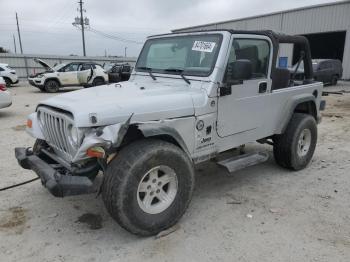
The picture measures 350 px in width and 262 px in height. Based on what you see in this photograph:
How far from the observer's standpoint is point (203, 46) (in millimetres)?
3912

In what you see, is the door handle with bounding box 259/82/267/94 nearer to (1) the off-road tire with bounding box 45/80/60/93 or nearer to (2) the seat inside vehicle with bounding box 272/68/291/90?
(2) the seat inside vehicle with bounding box 272/68/291/90

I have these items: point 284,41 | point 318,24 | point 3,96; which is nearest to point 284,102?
point 284,41

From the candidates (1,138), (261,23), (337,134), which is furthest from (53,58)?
(337,134)

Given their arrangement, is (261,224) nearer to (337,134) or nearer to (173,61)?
(173,61)

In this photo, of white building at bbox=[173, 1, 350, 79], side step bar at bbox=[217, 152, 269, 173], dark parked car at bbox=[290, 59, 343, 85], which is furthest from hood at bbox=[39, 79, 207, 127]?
A: white building at bbox=[173, 1, 350, 79]

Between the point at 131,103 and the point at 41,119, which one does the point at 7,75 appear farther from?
the point at 131,103

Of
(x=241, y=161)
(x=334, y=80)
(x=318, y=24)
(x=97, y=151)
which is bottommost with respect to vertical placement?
(x=334, y=80)

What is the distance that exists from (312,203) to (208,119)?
177 centimetres

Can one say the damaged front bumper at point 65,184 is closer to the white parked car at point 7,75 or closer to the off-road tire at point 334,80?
the white parked car at point 7,75

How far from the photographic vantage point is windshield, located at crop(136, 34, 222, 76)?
151 inches

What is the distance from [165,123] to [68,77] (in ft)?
52.5

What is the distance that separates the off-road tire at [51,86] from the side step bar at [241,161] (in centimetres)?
1566

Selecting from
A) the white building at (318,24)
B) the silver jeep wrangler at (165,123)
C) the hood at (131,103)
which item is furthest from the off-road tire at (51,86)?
the hood at (131,103)

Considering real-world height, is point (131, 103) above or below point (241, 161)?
above
